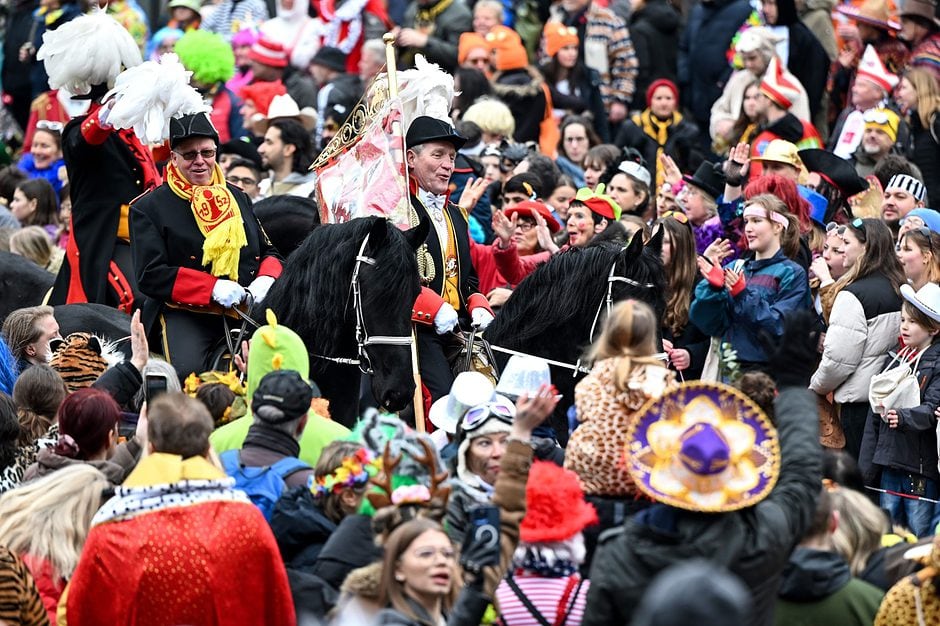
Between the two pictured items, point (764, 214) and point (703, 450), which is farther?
point (764, 214)

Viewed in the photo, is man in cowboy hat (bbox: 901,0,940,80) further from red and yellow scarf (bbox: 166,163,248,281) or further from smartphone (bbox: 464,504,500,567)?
smartphone (bbox: 464,504,500,567)

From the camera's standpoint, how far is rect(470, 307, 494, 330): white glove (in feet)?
32.5

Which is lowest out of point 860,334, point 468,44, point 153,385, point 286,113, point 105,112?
point 286,113

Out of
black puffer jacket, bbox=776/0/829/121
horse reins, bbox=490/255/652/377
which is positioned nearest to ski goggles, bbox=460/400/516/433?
horse reins, bbox=490/255/652/377

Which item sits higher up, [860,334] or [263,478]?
[263,478]

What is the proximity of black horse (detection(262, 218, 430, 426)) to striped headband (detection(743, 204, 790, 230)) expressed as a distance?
8.29ft

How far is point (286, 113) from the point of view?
48.5 ft

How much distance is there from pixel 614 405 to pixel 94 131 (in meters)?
5.46

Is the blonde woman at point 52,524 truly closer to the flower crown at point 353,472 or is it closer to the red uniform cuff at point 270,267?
the flower crown at point 353,472

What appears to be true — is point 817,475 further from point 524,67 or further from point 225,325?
point 524,67

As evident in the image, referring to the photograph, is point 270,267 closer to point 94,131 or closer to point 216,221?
point 216,221

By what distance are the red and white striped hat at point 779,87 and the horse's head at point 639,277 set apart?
4.97 m

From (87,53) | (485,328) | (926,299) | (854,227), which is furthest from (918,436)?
(87,53)

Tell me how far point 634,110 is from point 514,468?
1222cm
